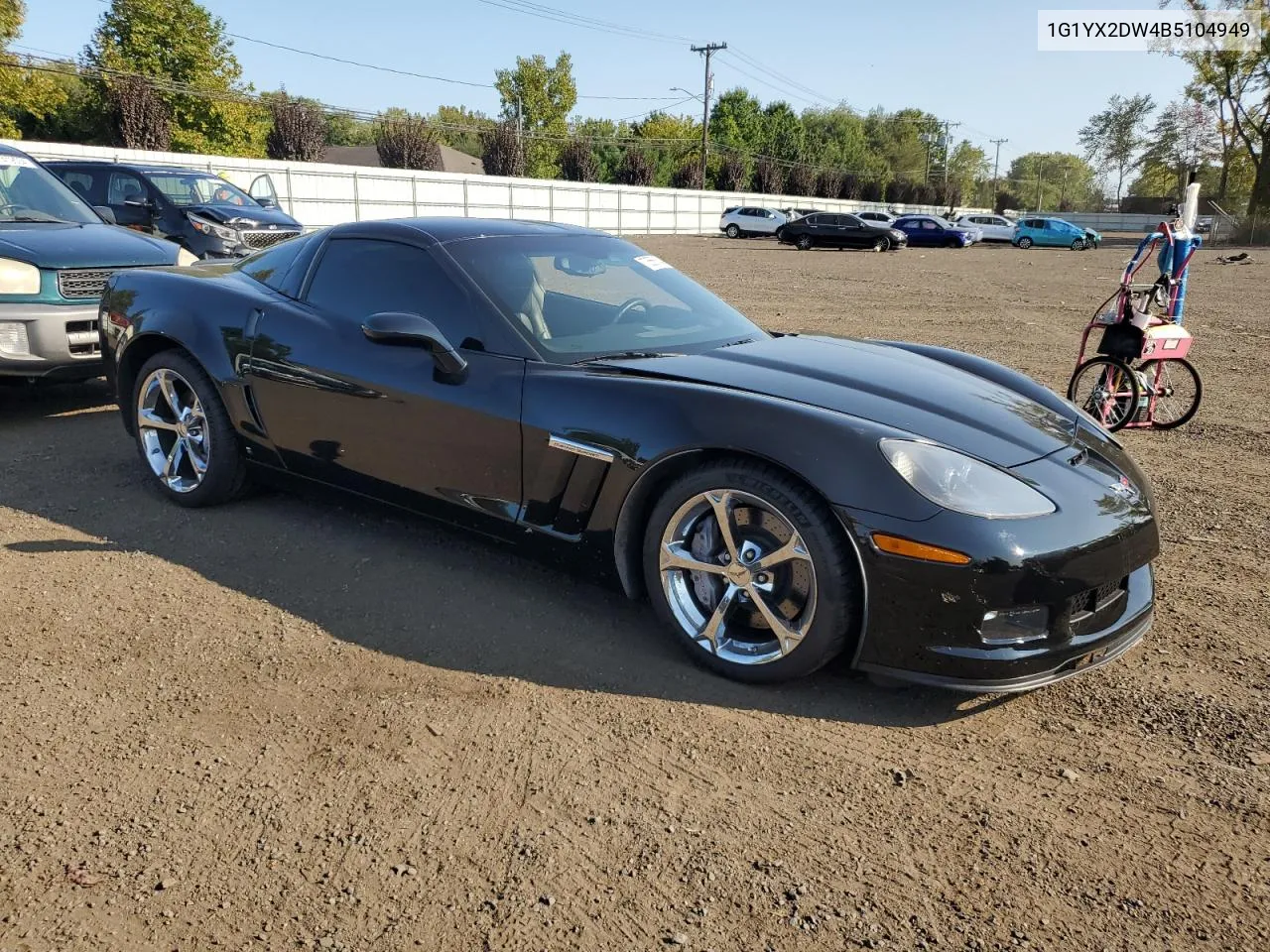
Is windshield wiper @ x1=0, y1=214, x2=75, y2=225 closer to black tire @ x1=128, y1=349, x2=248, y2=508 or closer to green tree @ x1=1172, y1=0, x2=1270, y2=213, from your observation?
black tire @ x1=128, y1=349, x2=248, y2=508

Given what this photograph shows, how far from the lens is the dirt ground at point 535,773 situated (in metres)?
2.09

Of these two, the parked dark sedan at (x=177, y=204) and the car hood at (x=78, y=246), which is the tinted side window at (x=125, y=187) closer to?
the parked dark sedan at (x=177, y=204)

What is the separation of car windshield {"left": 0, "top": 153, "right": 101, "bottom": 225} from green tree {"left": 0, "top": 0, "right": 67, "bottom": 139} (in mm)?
46627

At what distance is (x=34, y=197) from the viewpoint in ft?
24.1

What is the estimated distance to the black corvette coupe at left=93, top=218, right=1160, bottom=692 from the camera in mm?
2754

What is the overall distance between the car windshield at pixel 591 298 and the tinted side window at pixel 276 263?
937 mm

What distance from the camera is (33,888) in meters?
2.13

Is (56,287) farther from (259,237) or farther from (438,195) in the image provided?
(438,195)

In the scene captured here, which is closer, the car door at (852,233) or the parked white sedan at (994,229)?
the car door at (852,233)

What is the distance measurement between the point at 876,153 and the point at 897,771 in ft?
420

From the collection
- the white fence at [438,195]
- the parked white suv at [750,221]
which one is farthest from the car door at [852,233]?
the white fence at [438,195]

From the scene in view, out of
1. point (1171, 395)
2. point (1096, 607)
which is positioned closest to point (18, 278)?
point (1096, 607)

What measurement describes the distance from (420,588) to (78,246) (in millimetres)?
4376

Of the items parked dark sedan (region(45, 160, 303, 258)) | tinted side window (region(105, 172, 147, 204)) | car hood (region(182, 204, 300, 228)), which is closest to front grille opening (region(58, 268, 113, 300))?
parked dark sedan (region(45, 160, 303, 258))
